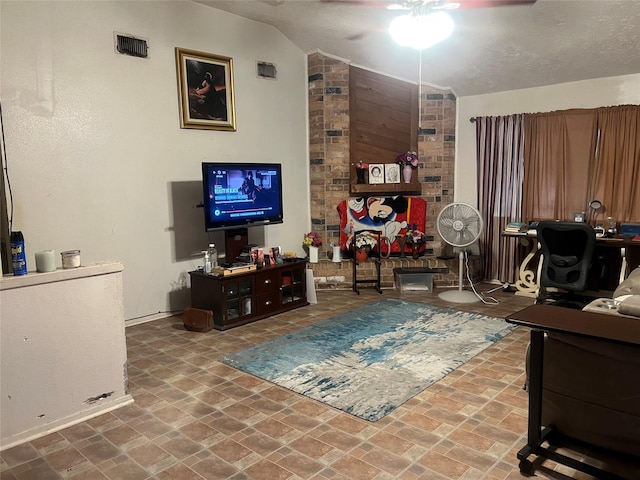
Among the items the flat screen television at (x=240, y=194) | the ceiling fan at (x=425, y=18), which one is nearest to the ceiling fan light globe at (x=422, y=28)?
the ceiling fan at (x=425, y=18)

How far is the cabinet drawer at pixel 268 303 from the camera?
174 inches

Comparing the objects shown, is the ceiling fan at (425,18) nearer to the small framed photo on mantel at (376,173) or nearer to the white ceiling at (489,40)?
the white ceiling at (489,40)

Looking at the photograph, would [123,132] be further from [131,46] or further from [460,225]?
[460,225]

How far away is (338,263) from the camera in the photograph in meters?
5.49

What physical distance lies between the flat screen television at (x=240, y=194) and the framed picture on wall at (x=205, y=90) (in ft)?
2.14

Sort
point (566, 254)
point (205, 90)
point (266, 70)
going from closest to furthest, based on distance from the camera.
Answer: point (566, 254) < point (205, 90) < point (266, 70)

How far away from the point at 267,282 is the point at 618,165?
3.77 meters

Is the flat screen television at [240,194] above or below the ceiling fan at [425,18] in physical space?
below

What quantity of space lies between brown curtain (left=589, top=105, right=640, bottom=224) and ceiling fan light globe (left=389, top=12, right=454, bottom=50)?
9.36ft

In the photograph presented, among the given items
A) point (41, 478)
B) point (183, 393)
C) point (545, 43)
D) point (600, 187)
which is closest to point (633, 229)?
point (600, 187)

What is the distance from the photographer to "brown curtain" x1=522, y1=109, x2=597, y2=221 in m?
4.92

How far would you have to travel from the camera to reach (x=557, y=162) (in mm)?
5086

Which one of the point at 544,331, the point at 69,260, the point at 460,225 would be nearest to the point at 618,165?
the point at 460,225

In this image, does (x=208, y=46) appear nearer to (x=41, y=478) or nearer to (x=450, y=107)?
(x=450, y=107)
